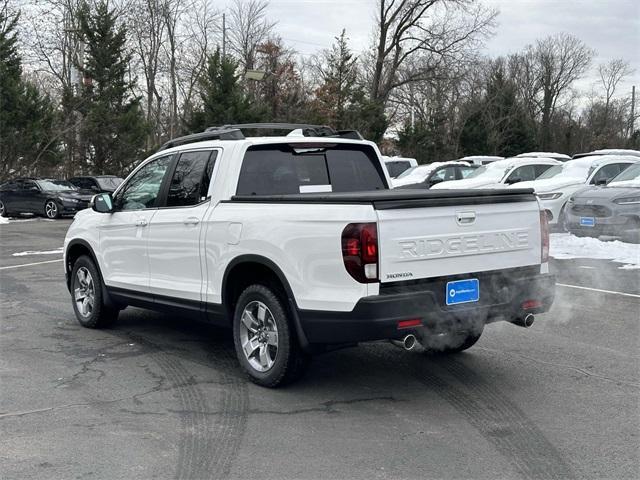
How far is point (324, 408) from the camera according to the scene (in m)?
4.82

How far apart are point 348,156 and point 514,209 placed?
5.77 feet

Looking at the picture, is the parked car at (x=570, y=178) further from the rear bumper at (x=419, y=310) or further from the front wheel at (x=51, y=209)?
the front wheel at (x=51, y=209)

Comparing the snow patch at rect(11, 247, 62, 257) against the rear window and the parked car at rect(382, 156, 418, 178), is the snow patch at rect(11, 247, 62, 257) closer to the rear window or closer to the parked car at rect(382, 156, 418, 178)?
the rear window

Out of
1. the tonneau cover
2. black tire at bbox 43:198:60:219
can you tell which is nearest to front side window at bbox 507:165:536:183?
the tonneau cover

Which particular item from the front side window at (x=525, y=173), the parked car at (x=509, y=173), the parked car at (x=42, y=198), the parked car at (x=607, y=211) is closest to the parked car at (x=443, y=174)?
the parked car at (x=509, y=173)

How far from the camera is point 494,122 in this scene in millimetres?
52125

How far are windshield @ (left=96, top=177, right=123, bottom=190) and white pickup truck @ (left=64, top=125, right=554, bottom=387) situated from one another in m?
21.4

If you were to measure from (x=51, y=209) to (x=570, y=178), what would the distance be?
60.8 feet

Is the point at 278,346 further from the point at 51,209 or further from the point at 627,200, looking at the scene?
the point at 51,209

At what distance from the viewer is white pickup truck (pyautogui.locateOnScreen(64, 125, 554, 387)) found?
4508 millimetres

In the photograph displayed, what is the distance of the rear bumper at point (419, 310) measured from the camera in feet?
14.6

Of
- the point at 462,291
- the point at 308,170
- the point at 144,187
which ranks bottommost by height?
the point at 462,291

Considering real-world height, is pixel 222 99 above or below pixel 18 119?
above

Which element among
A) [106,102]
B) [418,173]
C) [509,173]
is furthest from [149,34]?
[509,173]
